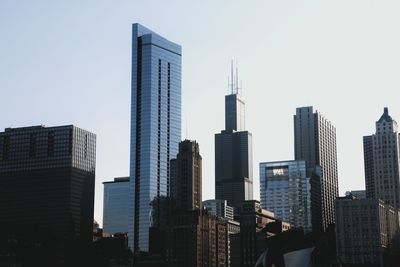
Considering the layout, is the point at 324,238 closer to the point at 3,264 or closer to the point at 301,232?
the point at 301,232

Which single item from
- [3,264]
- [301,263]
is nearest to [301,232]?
[301,263]

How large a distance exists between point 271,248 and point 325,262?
641 centimetres

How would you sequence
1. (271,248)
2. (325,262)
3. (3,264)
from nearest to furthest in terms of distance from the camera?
(271,248)
(325,262)
(3,264)

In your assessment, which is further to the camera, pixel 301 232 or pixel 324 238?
pixel 324 238

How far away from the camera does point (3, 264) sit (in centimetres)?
19638

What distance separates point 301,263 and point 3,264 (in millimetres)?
152097

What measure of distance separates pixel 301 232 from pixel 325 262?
358cm

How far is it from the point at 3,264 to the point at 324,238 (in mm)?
148572

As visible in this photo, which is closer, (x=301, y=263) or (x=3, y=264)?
(x=301, y=263)

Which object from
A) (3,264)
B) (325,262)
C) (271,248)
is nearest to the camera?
(271,248)

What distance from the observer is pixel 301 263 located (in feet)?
188

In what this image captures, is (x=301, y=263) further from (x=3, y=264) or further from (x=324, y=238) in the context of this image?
(x=3, y=264)

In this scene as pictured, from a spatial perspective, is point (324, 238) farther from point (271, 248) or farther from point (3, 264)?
point (3, 264)

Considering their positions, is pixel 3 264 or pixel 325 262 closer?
pixel 325 262
